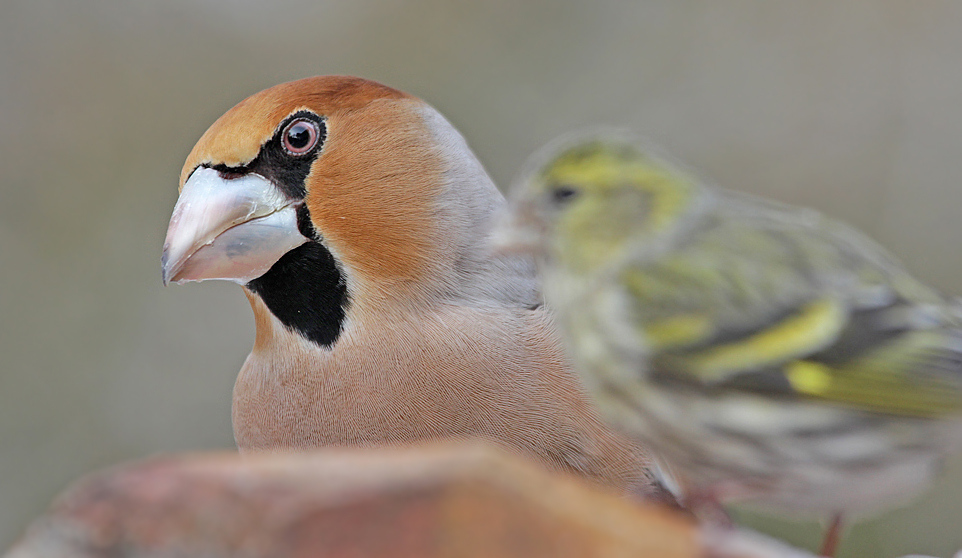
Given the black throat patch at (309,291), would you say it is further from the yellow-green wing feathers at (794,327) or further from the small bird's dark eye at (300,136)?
the yellow-green wing feathers at (794,327)

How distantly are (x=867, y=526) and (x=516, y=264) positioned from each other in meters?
1.72

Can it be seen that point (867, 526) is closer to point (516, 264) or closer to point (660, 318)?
point (516, 264)

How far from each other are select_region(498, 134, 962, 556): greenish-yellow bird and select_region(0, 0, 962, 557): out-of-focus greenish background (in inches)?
114

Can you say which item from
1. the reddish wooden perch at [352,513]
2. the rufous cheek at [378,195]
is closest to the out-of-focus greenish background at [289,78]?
the rufous cheek at [378,195]

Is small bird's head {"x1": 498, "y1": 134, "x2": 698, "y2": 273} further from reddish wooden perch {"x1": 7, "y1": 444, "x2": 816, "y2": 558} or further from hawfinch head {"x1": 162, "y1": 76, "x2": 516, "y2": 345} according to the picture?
hawfinch head {"x1": 162, "y1": 76, "x2": 516, "y2": 345}

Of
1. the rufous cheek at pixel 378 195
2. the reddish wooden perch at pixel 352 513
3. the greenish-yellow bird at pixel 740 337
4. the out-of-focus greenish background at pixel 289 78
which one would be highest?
the out-of-focus greenish background at pixel 289 78

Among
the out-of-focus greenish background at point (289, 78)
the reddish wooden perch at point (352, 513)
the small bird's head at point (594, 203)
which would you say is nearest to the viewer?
the reddish wooden perch at point (352, 513)

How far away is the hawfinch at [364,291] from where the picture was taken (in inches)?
54.3

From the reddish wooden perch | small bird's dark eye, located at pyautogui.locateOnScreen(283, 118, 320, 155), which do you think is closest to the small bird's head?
the reddish wooden perch

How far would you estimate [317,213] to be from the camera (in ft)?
4.93

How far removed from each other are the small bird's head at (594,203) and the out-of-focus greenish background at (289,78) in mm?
2877

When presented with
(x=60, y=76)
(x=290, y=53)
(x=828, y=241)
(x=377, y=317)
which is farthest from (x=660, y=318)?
(x=60, y=76)

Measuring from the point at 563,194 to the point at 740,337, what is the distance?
19 cm

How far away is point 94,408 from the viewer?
385cm
